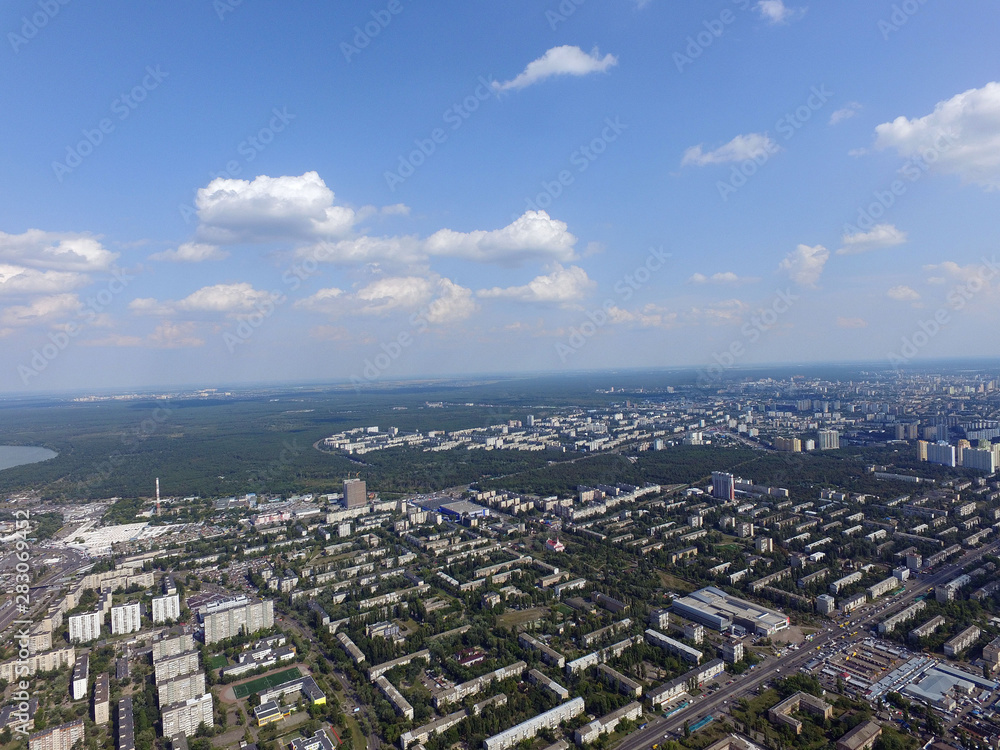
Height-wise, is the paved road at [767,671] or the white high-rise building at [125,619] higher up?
the white high-rise building at [125,619]

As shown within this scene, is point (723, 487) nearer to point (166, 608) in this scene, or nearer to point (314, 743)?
point (314, 743)

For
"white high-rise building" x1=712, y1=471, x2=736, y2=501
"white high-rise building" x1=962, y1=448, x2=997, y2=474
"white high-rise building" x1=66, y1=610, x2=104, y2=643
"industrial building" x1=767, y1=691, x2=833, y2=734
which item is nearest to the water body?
"white high-rise building" x1=66, y1=610, x2=104, y2=643

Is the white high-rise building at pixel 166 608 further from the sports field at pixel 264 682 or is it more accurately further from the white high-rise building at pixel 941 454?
the white high-rise building at pixel 941 454

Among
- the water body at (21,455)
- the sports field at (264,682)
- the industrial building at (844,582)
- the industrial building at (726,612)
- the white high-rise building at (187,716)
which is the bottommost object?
the industrial building at (844,582)

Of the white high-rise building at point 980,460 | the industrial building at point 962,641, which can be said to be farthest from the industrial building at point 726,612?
the white high-rise building at point 980,460

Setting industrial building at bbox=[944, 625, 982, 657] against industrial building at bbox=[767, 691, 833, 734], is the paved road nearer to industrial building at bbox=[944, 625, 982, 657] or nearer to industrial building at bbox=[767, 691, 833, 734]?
industrial building at bbox=[767, 691, 833, 734]

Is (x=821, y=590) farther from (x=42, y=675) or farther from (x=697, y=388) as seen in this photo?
(x=697, y=388)
